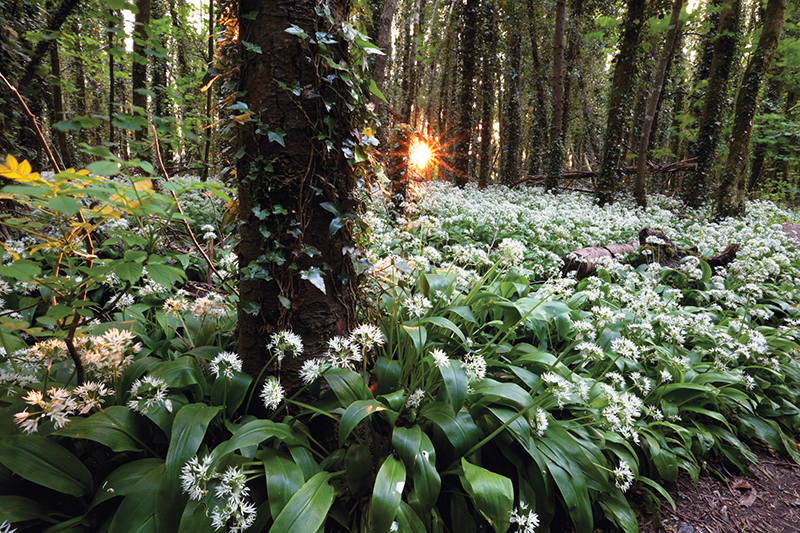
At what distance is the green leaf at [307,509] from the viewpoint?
1.24 meters

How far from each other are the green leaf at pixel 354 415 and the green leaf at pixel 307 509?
180 mm

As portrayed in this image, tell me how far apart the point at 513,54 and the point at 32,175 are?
54.5ft

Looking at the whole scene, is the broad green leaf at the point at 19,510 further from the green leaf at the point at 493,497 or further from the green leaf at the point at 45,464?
the green leaf at the point at 493,497

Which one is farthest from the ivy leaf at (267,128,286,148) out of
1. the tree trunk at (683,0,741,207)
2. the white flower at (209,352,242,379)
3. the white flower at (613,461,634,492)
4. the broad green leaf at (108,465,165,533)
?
the tree trunk at (683,0,741,207)

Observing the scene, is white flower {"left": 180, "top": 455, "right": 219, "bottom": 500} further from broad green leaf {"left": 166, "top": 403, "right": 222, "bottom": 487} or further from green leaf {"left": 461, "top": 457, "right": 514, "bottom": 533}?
green leaf {"left": 461, "top": 457, "right": 514, "bottom": 533}

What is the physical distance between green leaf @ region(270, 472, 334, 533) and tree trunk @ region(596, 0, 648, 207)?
10573mm

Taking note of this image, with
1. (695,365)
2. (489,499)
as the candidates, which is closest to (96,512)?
(489,499)

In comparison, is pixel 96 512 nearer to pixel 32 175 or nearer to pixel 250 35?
pixel 32 175

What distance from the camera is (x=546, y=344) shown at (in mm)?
2844

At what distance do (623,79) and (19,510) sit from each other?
480 inches

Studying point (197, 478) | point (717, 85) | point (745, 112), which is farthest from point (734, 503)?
point (717, 85)

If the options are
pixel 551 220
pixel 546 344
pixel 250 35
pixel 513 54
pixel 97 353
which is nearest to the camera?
pixel 97 353

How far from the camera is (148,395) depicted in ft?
Result: 4.82

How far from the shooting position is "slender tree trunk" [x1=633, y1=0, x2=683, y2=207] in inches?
328
